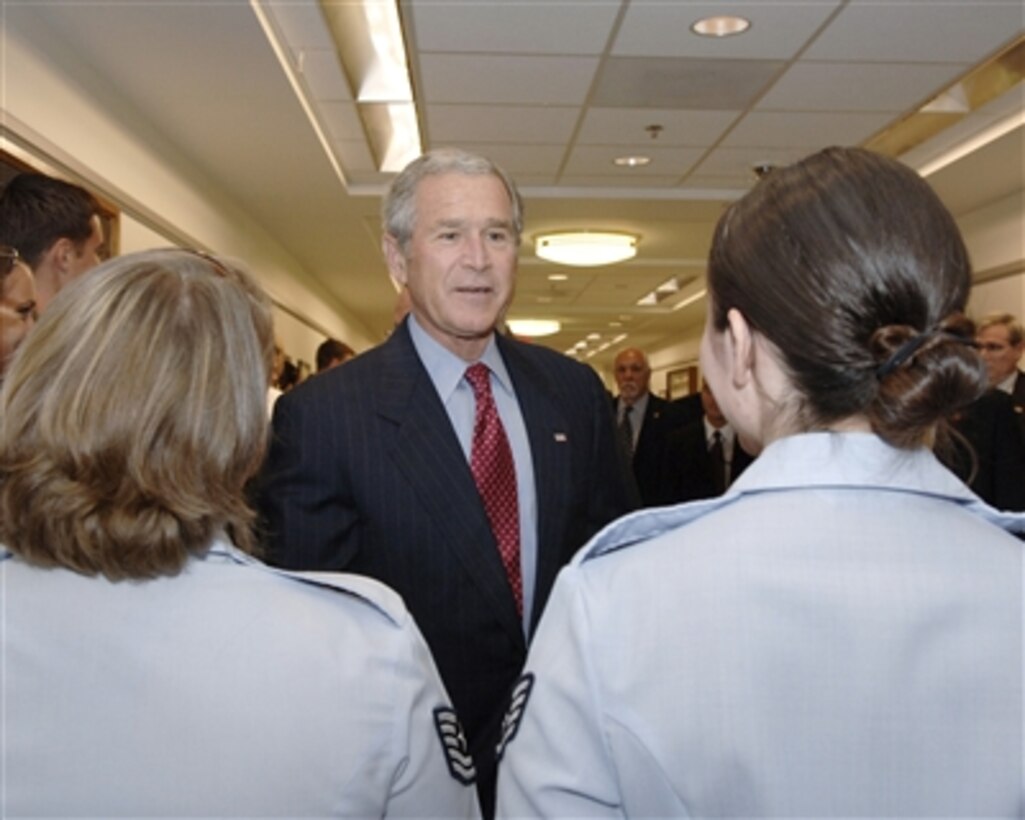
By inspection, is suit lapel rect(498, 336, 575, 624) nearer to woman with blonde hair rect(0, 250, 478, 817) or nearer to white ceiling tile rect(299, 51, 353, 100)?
woman with blonde hair rect(0, 250, 478, 817)

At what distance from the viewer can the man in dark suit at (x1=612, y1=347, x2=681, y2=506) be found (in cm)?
598

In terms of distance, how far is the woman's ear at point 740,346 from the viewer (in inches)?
37.2

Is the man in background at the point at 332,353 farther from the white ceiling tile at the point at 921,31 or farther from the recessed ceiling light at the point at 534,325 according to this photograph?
the recessed ceiling light at the point at 534,325

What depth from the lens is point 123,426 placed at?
97 centimetres

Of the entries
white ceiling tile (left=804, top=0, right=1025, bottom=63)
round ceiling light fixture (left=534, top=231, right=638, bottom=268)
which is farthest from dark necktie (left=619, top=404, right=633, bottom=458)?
round ceiling light fixture (left=534, top=231, right=638, bottom=268)

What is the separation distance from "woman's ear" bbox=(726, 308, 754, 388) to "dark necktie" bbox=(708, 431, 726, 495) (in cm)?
487

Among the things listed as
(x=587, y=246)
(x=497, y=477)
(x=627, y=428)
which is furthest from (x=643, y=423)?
(x=497, y=477)

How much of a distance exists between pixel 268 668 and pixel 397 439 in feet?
3.03

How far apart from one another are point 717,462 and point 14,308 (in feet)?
14.3

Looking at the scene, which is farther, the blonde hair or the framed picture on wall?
the framed picture on wall

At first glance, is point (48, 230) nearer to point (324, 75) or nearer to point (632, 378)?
point (324, 75)

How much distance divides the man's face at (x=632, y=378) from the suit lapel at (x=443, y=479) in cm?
463

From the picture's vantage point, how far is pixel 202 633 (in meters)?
0.96

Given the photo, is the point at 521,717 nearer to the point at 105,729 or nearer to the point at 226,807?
the point at 226,807
